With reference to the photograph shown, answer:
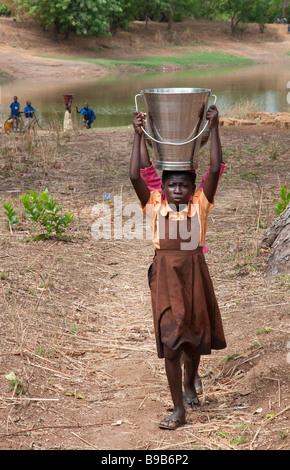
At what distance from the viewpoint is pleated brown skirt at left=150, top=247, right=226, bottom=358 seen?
3.06 meters

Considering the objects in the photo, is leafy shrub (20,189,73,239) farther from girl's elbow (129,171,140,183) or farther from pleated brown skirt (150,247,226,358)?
pleated brown skirt (150,247,226,358)

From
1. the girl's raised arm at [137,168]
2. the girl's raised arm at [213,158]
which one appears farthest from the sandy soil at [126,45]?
the girl's raised arm at [213,158]

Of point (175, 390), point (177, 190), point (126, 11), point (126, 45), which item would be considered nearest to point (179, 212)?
point (177, 190)

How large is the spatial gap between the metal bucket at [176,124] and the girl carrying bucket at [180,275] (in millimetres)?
60

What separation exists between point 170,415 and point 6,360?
119 cm

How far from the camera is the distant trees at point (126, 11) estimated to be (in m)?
38.1

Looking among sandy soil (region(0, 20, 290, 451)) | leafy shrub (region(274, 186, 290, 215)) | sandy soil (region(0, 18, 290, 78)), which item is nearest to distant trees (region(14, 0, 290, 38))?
sandy soil (region(0, 18, 290, 78))

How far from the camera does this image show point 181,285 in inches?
121

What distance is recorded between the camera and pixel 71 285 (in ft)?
17.3

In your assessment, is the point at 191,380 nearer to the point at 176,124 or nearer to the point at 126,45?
the point at 176,124

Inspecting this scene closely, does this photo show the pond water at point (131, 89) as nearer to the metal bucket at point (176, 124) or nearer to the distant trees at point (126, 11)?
the distant trees at point (126, 11)

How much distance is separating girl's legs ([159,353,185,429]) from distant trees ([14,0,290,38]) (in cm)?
3699

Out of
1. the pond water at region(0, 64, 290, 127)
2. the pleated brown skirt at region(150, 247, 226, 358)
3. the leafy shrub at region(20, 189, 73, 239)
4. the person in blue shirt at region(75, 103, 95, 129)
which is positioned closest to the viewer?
the pleated brown skirt at region(150, 247, 226, 358)

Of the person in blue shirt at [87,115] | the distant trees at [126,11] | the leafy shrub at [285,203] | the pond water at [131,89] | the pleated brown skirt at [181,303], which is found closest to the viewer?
the pleated brown skirt at [181,303]
